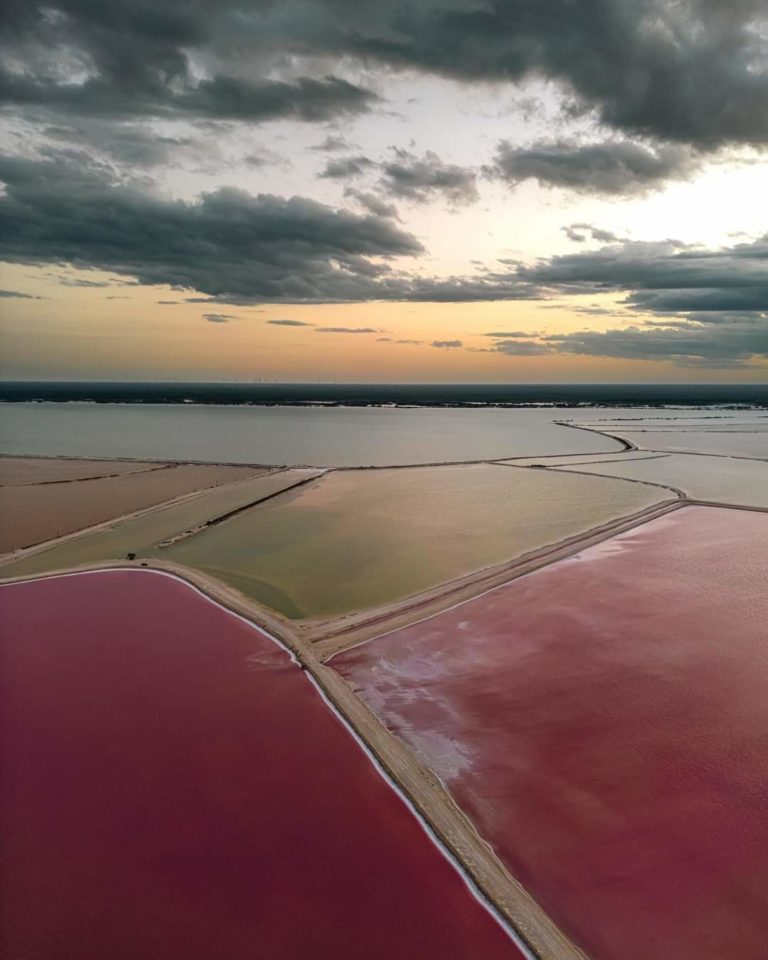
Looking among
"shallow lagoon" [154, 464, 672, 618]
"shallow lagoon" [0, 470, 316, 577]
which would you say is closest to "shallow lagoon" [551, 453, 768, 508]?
"shallow lagoon" [154, 464, 672, 618]

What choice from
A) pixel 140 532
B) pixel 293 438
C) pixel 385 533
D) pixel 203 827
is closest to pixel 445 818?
pixel 203 827

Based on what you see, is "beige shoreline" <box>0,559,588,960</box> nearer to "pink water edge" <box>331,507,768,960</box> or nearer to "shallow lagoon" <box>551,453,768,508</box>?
"pink water edge" <box>331,507,768,960</box>

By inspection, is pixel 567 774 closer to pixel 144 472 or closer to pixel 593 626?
pixel 593 626

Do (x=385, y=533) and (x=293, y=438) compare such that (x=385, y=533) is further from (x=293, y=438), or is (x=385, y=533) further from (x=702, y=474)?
(x=293, y=438)

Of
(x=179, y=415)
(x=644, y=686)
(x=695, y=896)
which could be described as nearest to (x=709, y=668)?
(x=644, y=686)

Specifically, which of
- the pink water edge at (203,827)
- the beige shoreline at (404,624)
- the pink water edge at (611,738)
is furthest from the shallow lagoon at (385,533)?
the pink water edge at (203,827)

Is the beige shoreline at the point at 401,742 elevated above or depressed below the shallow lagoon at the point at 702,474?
below

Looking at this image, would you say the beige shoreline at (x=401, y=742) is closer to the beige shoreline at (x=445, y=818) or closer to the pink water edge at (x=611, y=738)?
the beige shoreline at (x=445, y=818)
